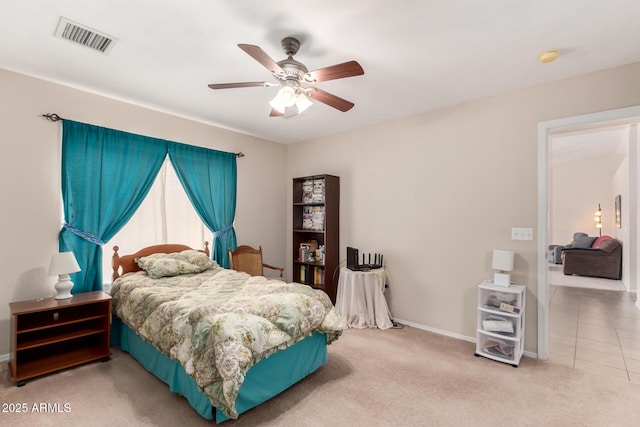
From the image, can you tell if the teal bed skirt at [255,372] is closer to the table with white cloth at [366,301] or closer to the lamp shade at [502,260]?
the table with white cloth at [366,301]

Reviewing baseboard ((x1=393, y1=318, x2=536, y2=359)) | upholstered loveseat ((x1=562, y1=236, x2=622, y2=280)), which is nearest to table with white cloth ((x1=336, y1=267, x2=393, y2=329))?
baseboard ((x1=393, y1=318, x2=536, y2=359))

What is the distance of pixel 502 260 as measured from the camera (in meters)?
2.98

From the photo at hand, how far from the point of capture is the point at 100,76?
2863 mm

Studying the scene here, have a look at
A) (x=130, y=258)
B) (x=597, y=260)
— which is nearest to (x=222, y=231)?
(x=130, y=258)

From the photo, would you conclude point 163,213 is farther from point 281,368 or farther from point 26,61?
point 281,368

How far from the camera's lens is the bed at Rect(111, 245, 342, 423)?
6.29ft

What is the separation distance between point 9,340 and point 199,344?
2.19 m

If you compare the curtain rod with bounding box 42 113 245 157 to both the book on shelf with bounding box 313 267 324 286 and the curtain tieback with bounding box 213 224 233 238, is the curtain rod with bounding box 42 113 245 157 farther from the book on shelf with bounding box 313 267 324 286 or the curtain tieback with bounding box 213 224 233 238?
the book on shelf with bounding box 313 267 324 286

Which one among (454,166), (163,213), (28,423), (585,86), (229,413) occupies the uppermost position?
(585,86)

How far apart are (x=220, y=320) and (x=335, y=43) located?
6.90ft

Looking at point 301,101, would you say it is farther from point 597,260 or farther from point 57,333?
point 597,260

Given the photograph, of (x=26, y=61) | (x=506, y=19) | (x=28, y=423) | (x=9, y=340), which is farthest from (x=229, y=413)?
(x=26, y=61)

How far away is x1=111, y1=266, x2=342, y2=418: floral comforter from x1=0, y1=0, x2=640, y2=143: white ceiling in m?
1.93

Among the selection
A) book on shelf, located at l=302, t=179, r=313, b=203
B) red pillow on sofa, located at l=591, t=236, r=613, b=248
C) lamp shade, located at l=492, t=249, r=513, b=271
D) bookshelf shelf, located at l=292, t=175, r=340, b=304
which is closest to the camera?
lamp shade, located at l=492, t=249, r=513, b=271
